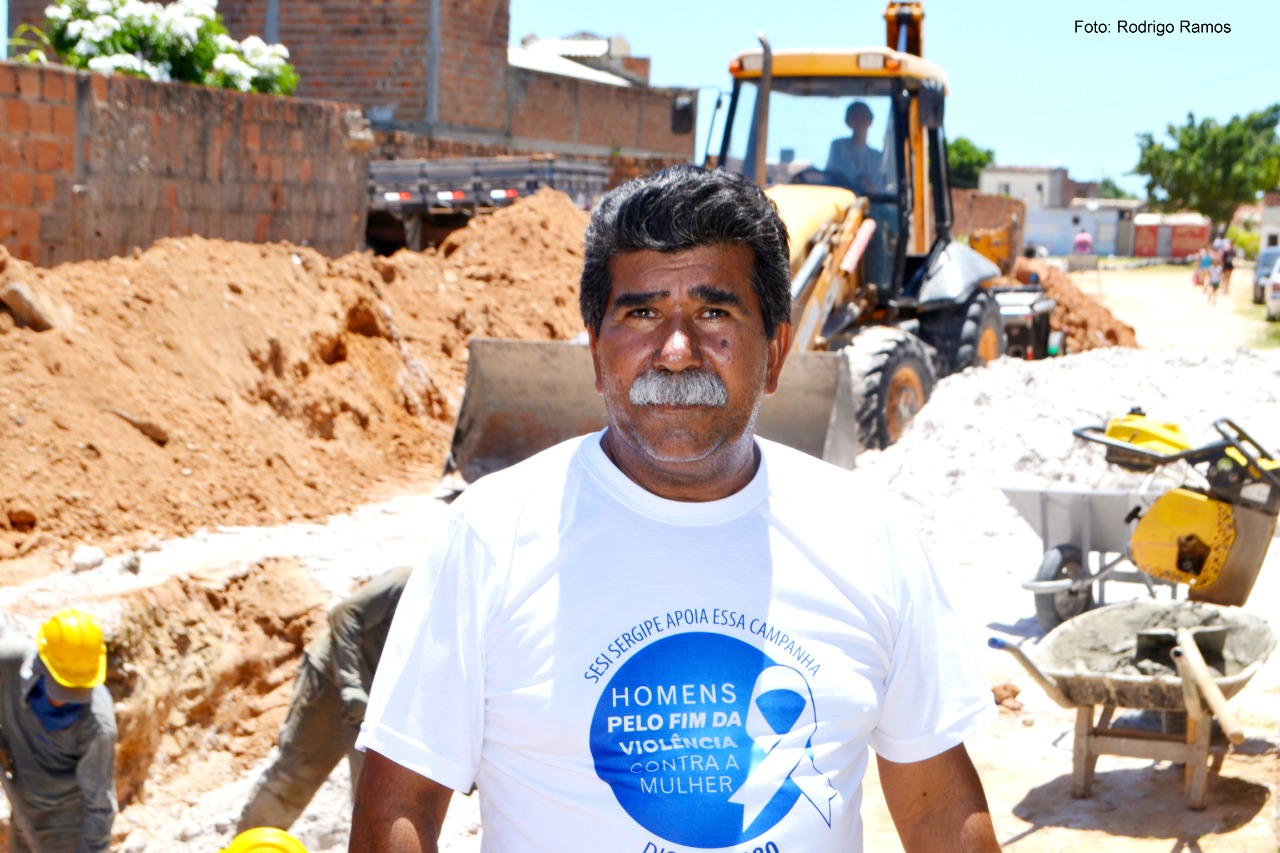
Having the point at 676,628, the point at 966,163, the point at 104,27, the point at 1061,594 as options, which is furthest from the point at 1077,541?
the point at 966,163

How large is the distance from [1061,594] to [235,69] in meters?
8.90

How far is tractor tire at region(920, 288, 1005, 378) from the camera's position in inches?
472

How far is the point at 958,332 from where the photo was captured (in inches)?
475

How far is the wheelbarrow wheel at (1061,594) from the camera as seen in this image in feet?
24.1

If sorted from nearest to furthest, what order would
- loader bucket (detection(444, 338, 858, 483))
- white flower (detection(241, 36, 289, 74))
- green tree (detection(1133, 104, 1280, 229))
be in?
loader bucket (detection(444, 338, 858, 483)) < white flower (detection(241, 36, 289, 74)) < green tree (detection(1133, 104, 1280, 229))

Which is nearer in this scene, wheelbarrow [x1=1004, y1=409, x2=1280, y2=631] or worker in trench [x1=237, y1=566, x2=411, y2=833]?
worker in trench [x1=237, y1=566, x2=411, y2=833]

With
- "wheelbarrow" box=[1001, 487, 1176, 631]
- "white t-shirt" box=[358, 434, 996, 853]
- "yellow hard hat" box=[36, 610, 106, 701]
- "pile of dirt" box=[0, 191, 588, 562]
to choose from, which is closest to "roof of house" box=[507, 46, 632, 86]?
"pile of dirt" box=[0, 191, 588, 562]

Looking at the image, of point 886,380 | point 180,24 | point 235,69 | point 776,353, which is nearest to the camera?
point 776,353

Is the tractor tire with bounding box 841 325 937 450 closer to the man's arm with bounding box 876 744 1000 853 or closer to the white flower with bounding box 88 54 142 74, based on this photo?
the white flower with bounding box 88 54 142 74

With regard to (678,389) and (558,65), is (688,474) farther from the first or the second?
(558,65)

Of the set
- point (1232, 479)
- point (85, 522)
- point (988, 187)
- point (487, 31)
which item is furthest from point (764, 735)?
point (988, 187)

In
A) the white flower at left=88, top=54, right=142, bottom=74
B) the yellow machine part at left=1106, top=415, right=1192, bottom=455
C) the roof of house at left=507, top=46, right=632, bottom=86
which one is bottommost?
the yellow machine part at left=1106, top=415, right=1192, bottom=455

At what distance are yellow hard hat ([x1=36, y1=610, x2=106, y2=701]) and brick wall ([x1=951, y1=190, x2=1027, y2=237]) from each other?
40731mm

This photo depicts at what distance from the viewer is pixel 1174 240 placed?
2447 inches
